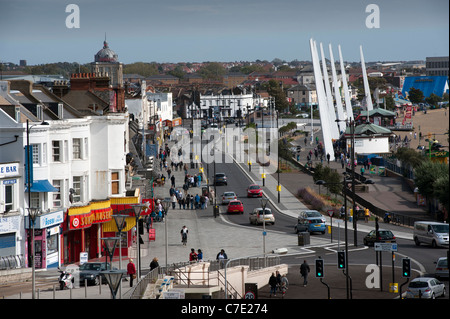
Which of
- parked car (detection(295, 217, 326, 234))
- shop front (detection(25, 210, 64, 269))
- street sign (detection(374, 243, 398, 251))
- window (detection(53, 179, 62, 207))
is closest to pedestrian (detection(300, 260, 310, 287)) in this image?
street sign (detection(374, 243, 398, 251))

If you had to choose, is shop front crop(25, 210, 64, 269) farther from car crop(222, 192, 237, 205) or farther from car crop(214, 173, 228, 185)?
car crop(214, 173, 228, 185)

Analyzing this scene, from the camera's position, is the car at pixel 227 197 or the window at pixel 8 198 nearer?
the window at pixel 8 198

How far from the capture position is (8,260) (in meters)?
39.6

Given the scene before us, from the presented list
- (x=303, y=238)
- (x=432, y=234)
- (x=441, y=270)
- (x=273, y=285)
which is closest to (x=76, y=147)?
(x=303, y=238)

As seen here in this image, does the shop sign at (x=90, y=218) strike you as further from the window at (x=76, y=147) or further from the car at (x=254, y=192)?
the car at (x=254, y=192)

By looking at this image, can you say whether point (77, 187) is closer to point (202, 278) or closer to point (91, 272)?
point (91, 272)

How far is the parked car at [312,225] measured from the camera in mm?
53969

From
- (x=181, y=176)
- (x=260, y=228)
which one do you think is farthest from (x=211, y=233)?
(x=181, y=176)

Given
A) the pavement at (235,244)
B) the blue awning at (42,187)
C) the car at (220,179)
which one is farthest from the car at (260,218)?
the car at (220,179)

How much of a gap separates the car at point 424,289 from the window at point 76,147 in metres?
18.8

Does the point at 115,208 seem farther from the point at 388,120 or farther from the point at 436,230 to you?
the point at 388,120

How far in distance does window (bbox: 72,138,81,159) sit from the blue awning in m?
3.31
